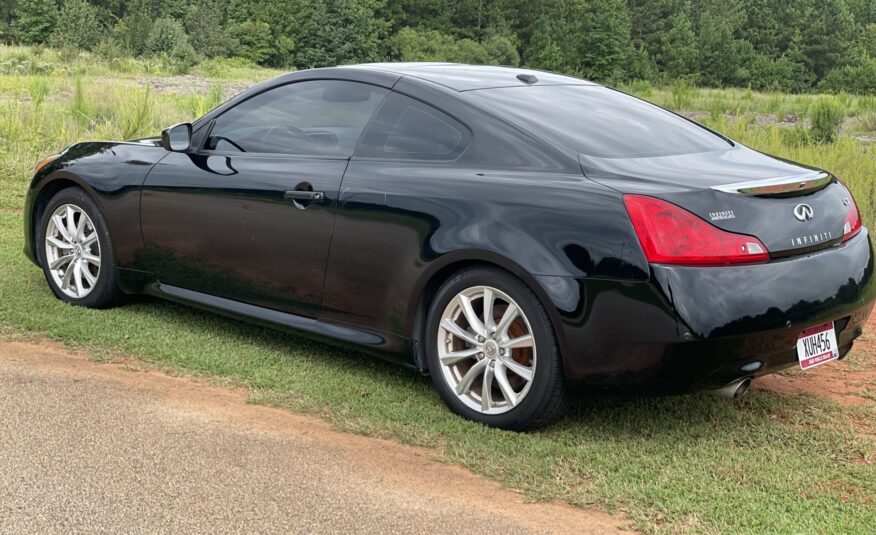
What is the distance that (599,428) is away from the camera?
460 cm

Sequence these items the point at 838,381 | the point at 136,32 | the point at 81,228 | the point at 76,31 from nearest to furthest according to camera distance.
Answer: the point at 838,381, the point at 81,228, the point at 76,31, the point at 136,32

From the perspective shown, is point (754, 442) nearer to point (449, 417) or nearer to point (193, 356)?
point (449, 417)

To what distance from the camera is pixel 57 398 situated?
4801 mm

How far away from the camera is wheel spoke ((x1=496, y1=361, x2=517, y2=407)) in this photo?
4469 mm

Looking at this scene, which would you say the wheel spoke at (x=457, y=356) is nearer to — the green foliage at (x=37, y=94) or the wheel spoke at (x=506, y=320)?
the wheel spoke at (x=506, y=320)

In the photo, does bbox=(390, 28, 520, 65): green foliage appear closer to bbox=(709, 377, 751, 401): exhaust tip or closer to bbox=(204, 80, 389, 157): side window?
bbox=(204, 80, 389, 157): side window

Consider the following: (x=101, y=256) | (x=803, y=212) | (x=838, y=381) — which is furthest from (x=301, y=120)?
(x=838, y=381)

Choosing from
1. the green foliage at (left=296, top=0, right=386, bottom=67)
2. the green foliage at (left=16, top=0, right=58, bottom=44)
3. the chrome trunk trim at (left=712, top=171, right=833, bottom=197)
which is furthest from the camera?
the green foliage at (left=296, top=0, right=386, bottom=67)

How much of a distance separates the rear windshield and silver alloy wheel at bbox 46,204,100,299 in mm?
2624

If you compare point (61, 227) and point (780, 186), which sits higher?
point (780, 186)

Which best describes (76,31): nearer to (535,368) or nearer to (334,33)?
(334,33)

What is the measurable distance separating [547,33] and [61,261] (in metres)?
85.2

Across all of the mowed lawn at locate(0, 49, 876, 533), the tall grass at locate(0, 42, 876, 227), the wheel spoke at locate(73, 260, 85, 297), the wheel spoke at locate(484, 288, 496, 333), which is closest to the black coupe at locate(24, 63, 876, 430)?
the wheel spoke at locate(484, 288, 496, 333)

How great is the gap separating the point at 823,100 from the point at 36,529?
17.1 m
